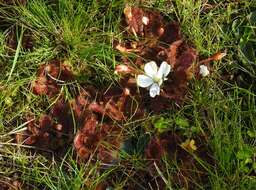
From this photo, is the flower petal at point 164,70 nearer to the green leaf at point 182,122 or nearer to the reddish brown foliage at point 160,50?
the reddish brown foliage at point 160,50

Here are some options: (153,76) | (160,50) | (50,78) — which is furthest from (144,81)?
(50,78)

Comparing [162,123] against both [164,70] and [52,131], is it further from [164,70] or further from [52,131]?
[52,131]

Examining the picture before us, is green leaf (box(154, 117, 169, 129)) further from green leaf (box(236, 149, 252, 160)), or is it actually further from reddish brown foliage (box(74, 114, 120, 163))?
green leaf (box(236, 149, 252, 160))

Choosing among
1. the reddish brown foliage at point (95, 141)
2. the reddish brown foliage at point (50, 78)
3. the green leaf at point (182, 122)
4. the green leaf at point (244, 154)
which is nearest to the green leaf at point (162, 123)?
the green leaf at point (182, 122)

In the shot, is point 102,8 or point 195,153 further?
point 102,8

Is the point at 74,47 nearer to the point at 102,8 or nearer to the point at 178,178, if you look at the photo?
the point at 102,8

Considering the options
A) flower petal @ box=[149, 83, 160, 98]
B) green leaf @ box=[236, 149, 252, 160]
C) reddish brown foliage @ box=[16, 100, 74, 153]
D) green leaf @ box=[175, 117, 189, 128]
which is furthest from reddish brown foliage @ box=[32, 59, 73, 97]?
green leaf @ box=[236, 149, 252, 160]

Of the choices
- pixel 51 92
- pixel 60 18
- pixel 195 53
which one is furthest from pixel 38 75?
pixel 195 53
